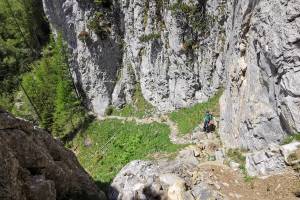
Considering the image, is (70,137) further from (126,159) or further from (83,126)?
(126,159)

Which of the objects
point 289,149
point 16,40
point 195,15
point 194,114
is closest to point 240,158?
point 289,149

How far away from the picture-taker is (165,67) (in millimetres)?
41094

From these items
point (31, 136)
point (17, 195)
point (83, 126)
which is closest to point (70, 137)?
point (83, 126)

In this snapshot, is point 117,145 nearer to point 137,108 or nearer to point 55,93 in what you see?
point 137,108

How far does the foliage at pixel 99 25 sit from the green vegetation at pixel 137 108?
802cm

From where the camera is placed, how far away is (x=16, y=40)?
62.9 metres

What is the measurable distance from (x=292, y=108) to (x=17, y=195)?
12615 millimetres

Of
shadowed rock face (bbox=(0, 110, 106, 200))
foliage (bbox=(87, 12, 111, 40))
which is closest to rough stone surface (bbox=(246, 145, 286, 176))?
shadowed rock face (bbox=(0, 110, 106, 200))

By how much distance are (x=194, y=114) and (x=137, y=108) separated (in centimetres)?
1118

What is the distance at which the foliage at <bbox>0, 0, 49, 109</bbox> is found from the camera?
61500 millimetres

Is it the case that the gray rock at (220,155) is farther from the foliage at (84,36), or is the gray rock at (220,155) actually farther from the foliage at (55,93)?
the foliage at (84,36)

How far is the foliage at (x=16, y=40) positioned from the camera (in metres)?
61.5

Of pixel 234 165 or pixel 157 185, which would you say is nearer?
pixel 157 185

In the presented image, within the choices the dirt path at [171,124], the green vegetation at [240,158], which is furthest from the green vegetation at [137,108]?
the green vegetation at [240,158]
